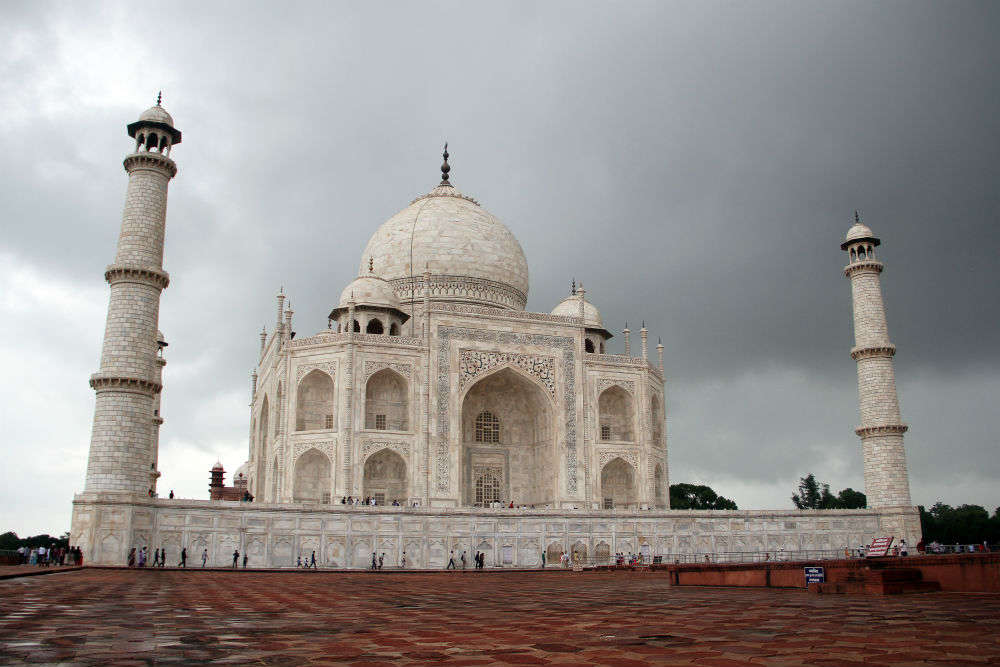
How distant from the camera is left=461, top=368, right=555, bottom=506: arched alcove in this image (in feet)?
96.3

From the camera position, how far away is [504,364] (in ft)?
95.3

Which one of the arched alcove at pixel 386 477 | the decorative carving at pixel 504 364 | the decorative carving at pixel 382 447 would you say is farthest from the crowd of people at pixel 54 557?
the decorative carving at pixel 504 364

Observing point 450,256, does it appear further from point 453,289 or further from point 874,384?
point 874,384

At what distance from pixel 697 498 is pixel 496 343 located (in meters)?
32.5

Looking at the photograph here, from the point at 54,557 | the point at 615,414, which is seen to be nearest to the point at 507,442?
the point at 615,414

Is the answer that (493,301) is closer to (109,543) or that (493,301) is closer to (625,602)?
(109,543)

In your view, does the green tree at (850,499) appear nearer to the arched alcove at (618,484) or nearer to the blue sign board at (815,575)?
the arched alcove at (618,484)

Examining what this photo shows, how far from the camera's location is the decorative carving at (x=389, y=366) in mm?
27203

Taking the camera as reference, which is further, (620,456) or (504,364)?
(620,456)

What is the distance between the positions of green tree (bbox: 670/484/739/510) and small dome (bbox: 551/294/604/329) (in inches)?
983

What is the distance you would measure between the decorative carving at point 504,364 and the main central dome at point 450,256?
462 centimetres

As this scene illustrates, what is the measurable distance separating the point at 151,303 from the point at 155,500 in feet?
15.9

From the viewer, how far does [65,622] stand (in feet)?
19.0

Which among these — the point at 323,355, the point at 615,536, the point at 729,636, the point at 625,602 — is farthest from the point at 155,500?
the point at 729,636
